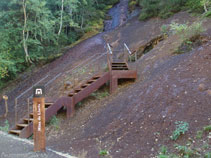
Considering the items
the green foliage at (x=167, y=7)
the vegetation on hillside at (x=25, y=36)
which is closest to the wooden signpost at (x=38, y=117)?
the vegetation on hillside at (x=25, y=36)

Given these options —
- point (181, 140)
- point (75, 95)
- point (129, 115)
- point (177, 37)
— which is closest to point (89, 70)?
point (75, 95)

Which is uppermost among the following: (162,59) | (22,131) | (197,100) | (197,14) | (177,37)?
(197,14)

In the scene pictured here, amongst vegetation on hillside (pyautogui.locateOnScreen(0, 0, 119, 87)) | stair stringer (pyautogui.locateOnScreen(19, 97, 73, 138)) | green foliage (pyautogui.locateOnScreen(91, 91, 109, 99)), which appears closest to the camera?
stair stringer (pyautogui.locateOnScreen(19, 97, 73, 138))

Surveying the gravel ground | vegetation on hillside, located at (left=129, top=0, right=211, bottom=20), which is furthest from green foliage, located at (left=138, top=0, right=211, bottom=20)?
the gravel ground

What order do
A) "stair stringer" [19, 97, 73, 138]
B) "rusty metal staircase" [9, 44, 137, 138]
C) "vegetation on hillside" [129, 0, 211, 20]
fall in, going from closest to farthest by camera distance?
"stair stringer" [19, 97, 73, 138], "rusty metal staircase" [9, 44, 137, 138], "vegetation on hillside" [129, 0, 211, 20]

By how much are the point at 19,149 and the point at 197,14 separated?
50.3 feet

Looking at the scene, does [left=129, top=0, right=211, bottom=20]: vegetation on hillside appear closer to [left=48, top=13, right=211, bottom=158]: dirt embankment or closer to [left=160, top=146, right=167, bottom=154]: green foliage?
[left=48, top=13, right=211, bottom=158]: dirt embankment

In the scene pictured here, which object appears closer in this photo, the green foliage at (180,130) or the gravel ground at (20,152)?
the gravel ground at (20,152)

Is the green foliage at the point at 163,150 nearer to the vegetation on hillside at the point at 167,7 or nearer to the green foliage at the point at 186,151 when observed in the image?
the green foliage at the point at 186,151

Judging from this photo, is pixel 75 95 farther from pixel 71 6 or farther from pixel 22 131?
pixel 71 6

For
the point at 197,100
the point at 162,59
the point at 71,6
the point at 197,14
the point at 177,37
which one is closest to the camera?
the point at 197,100

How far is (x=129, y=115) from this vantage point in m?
7.92

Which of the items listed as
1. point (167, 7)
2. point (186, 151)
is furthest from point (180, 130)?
point (167, 7)

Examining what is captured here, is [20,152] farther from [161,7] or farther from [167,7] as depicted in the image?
[161,7]
